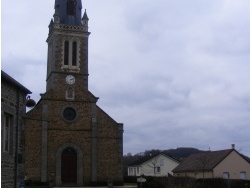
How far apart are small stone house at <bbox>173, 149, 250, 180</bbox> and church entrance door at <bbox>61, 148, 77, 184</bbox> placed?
15085 mm

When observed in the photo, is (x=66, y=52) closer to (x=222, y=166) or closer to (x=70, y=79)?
(x=70, y=79)

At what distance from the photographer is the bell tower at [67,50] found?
40.6m

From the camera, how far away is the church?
124ft

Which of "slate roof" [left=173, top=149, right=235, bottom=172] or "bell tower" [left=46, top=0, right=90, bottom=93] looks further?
"slate roof" [left=173, top=149, right=235, bottom=172]

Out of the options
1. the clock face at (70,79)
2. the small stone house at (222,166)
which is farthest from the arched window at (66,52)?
the small stone house at (222,166)

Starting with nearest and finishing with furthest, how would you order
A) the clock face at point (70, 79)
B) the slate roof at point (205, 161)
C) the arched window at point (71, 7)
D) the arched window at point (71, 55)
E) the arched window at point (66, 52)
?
the clock face at point (70, 79)
the arched window at point (71, 55)
the arched window at point (66, 52)
the arched window at point (71, 7)
the slate roof at point (205, 161)

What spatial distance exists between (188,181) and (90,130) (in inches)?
379

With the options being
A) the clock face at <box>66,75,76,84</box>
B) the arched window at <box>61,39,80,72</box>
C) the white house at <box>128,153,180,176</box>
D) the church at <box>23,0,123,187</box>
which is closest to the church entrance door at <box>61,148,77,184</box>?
the church at <box>23,0,123,187</box>

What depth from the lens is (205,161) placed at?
50688 mm

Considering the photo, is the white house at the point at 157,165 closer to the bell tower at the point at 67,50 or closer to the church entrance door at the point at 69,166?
the bell tower at the point at 67,50

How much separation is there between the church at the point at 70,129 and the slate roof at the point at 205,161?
1369 centimetres

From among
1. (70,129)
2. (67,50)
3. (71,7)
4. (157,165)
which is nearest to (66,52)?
(67,50)

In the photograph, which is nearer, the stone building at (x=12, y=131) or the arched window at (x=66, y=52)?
the stone building at (x=12, y=131)

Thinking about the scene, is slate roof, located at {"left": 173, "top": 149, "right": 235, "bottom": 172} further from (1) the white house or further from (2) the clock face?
(2) the clock face
